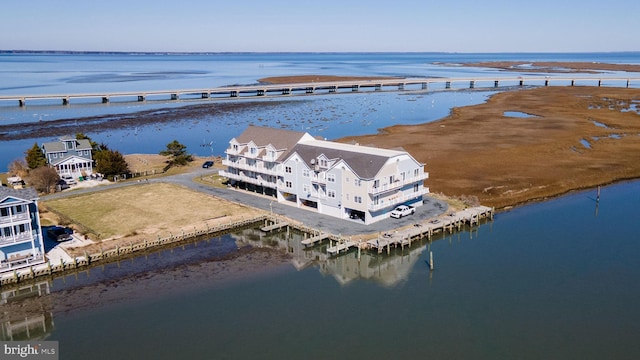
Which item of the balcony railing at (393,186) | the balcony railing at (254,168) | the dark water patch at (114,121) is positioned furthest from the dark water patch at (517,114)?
the balcony railing at (254,168)

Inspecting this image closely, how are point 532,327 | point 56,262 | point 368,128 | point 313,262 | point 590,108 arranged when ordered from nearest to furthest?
point 532,327, point 56,262, point 313,262, point 368,128, point 590,108

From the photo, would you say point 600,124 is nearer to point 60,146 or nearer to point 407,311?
point 407,311

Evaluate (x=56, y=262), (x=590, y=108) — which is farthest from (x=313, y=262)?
(x=590, y=108)

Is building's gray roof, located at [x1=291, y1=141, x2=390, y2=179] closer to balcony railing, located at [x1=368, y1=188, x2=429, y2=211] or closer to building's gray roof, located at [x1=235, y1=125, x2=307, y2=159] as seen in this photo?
building's gray roof, located at [x1=235, y1=125, x2=307, y2=159]

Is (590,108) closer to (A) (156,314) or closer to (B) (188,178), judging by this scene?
(B) (188,178)

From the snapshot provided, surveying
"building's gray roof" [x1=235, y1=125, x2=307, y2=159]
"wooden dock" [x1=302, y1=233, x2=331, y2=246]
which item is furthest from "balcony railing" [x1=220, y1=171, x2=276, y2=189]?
"wooden dock" [x1=302, y1=233, x2=331, y2=246]

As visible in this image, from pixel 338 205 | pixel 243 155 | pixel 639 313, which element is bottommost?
pixel 639 313
